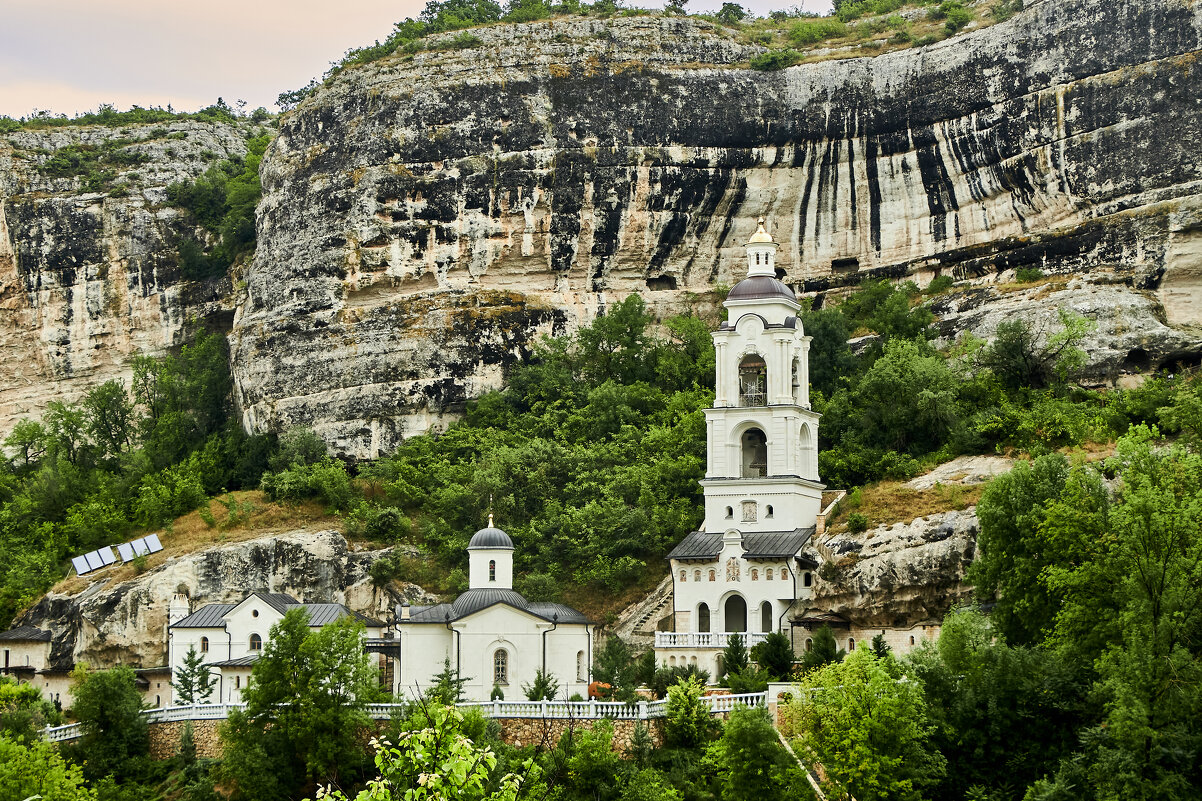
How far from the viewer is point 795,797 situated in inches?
1752

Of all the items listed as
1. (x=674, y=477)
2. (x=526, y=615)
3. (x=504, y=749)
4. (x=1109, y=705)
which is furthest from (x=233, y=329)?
(x=1109, y=705)

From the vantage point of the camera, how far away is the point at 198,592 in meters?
68.6

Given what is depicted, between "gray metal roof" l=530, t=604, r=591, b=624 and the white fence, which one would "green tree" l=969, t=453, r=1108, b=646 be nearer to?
the white fence

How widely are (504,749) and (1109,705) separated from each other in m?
17.8

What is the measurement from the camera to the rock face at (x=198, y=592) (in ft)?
221

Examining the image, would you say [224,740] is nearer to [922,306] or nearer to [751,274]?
[751,274]

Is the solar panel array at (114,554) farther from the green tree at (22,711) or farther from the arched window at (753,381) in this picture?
the arched window at (753,381)

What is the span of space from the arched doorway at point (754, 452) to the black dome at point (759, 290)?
511cm

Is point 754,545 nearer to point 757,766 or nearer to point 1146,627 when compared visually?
point 757,766

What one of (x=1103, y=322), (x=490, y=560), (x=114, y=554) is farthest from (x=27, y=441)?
(x=1103, y=322)

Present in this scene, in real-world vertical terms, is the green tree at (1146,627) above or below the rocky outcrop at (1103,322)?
below

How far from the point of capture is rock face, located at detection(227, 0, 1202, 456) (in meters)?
78.8

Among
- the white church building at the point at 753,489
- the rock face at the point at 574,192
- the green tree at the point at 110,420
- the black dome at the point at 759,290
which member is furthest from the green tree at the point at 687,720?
the green tree at the point at 110,420

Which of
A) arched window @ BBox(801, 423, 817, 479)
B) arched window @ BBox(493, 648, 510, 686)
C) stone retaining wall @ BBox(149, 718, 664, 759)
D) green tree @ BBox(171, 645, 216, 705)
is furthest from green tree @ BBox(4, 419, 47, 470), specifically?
arched window @ BBox(801, 423, 817, 479)
